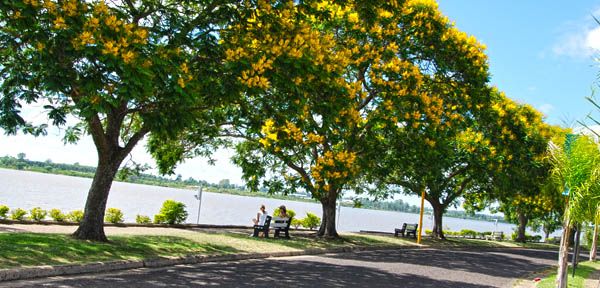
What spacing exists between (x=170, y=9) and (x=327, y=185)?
894 centimetres

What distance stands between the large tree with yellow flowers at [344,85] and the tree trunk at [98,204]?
3.45m

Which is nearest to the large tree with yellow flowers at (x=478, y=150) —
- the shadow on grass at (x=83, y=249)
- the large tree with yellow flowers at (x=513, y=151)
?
the large tree with yellow flowers at (x=513, y=151)

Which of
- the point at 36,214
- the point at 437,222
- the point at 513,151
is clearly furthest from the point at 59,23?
the point at 437,222

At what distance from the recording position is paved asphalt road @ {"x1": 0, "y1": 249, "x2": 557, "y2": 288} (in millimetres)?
8984

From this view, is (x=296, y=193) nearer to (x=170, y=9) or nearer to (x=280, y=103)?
(x=280, y=103)

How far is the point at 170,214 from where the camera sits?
69.8 feet

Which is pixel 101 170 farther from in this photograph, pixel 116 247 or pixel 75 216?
pixel 75 216

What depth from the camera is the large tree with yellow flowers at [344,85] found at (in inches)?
479

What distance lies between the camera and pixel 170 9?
12.3m

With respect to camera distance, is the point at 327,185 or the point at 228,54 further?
the point at 327,185

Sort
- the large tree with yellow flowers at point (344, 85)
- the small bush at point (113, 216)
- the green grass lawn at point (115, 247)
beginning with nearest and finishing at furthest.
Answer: the green grass lawn at point (115, 247), the large tree with yellow flowers at point (344, 85), the small bush at point (113, 216)

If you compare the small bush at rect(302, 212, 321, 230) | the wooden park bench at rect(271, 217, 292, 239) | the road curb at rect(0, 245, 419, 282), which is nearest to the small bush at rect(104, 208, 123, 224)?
the wooden park bench at rect(271, 217, 292, 239)

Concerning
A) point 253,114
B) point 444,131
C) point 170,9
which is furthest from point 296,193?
point 170,9

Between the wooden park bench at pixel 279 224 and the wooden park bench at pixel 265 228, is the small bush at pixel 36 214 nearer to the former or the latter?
the wooden park bench at pixel 265 228
